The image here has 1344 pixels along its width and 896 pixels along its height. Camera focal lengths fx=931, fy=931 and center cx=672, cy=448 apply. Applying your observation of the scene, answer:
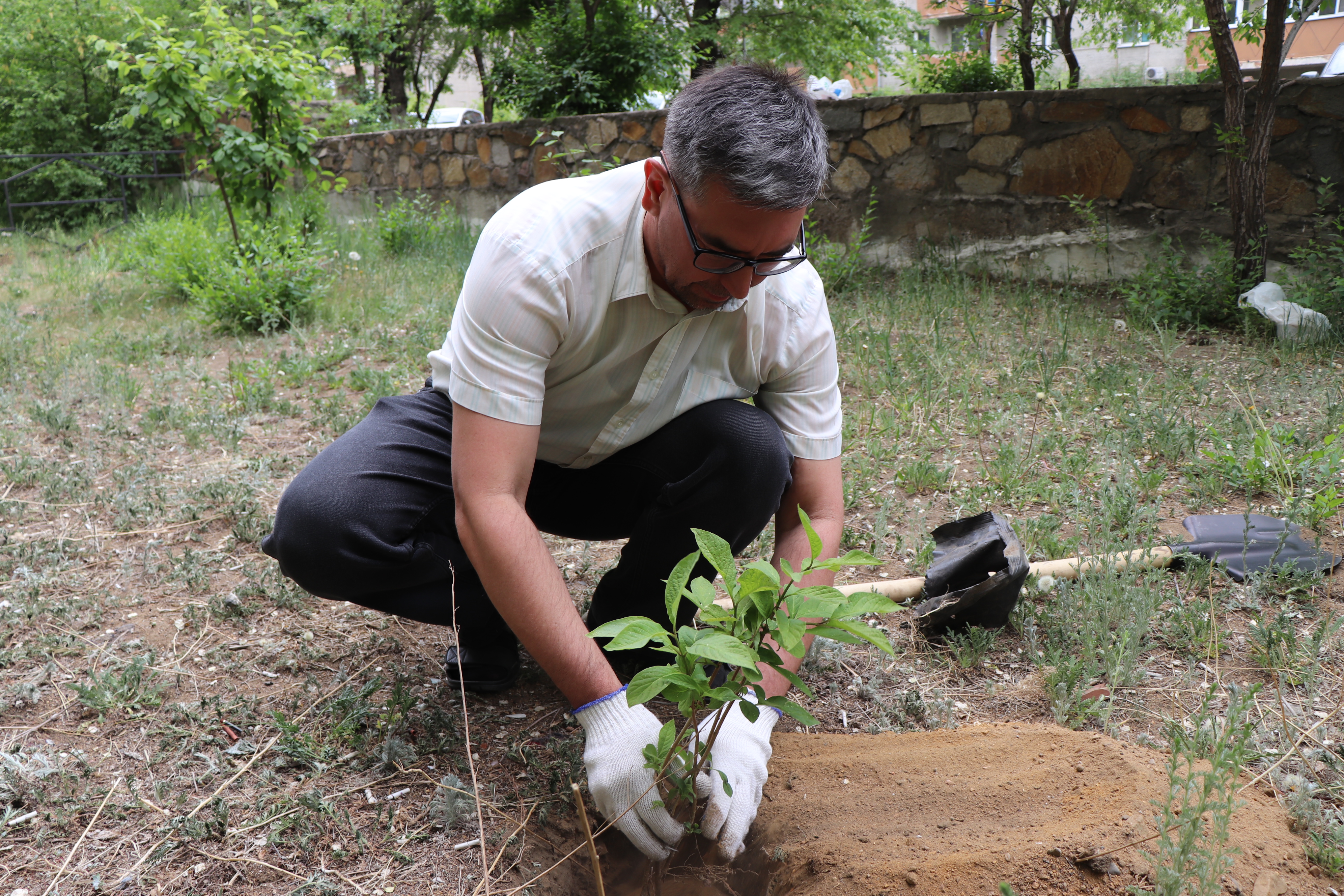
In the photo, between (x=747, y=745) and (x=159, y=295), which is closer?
(x=747, y=745)

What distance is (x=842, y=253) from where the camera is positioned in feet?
19.5

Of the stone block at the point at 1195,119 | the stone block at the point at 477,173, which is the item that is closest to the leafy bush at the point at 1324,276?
the stone block at the point at 1195,119

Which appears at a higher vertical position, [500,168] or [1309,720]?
[500,168]

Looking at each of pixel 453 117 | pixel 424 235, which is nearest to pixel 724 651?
pixel 424 235

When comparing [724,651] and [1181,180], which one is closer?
[724,651]

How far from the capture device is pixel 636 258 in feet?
5.48

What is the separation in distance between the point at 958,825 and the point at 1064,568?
0.98 m

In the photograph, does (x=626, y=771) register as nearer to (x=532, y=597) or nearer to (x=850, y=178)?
(x=532, y=597)

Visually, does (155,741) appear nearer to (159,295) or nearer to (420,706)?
(420,706)

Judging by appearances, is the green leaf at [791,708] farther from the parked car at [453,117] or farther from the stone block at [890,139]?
the parked car at [453,117]

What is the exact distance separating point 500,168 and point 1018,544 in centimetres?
677

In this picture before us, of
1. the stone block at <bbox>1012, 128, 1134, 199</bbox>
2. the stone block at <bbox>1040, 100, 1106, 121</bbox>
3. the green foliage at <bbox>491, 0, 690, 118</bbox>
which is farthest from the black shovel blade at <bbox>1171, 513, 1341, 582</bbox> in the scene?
the green foliage at <bbox>491, 0, 690, 118</bbox>

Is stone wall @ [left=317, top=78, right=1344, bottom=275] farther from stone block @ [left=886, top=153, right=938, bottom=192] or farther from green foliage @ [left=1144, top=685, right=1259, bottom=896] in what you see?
green foliage @ [left=1144, top=685, right=1259, bottom=896]

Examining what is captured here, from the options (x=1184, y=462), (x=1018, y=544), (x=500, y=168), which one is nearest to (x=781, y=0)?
(x=500, y=168)
